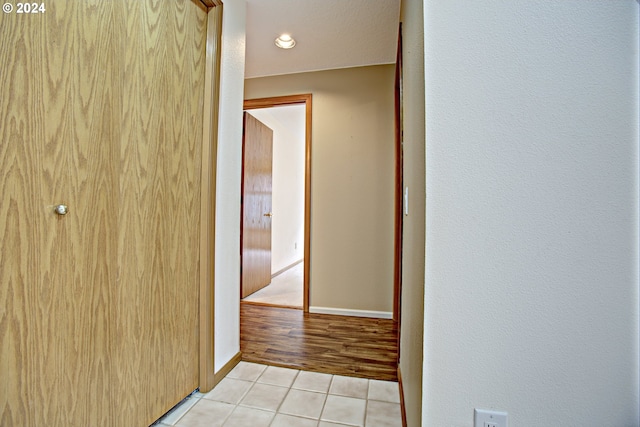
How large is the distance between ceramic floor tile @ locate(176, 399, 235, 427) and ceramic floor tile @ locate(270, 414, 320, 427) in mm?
235

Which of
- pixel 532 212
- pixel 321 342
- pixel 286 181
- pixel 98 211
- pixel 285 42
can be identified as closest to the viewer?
pixel 532 212

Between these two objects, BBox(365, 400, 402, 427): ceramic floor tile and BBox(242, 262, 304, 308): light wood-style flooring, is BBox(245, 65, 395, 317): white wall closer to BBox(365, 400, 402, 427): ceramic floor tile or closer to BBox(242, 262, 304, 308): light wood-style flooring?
BBox(242, 262, 304, 308): light wood-style flooring

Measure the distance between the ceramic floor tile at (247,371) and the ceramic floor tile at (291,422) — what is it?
0.38 meters

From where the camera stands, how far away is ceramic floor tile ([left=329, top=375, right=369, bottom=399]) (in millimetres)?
1438

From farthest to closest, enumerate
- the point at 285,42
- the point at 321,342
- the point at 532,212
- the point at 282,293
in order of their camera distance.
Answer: the point at 282,293 → the point at 285,42 → the point at 321,342 → the point at 532,212

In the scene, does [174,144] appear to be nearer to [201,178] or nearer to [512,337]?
[201,178]

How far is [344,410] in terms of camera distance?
4.29 feet

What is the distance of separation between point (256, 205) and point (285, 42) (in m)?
1.82

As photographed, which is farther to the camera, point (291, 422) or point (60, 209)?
point (291, 422)

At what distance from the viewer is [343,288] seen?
2.68 m

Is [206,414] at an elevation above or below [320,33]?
below

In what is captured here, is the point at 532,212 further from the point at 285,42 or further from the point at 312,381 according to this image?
the point at 285,42

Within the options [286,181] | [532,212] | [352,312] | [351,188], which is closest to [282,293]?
[352,312]

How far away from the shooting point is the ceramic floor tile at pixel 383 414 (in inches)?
47.9
